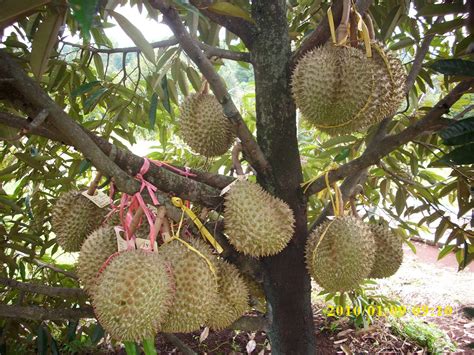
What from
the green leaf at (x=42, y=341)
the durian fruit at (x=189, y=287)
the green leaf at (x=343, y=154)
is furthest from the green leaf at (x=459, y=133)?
the green leaf at (x=42, y=341)

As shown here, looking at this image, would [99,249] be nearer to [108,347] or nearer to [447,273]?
[108,347]

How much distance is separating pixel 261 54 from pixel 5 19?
717 millimetres

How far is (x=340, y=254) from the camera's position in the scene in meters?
1.06

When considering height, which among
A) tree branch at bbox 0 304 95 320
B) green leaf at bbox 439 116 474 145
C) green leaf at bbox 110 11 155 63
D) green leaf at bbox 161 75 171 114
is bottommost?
tree branch at bbox 0 304 95 320

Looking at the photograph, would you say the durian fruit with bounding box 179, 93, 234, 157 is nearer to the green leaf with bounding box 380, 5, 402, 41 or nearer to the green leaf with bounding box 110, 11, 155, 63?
the green leaf with bounding box 110, 11, 155, 63

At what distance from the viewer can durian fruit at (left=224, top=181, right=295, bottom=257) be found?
3.16ft

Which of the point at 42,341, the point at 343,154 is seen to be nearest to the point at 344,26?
the point at 343,154

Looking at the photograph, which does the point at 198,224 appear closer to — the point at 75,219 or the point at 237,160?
the point at 237,160

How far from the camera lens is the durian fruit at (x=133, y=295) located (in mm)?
757

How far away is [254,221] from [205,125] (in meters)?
0.38

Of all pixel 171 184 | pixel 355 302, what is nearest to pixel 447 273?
pixel 355 302

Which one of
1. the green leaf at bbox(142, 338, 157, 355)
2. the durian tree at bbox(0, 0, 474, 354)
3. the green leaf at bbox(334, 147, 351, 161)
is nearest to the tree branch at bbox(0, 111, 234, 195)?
the durian tree at bbox(0, 0, 474, 354)

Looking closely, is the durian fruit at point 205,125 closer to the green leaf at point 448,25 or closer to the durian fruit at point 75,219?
the durian fruit at point 75,219

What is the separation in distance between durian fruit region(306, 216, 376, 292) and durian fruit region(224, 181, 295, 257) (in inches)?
4.6
